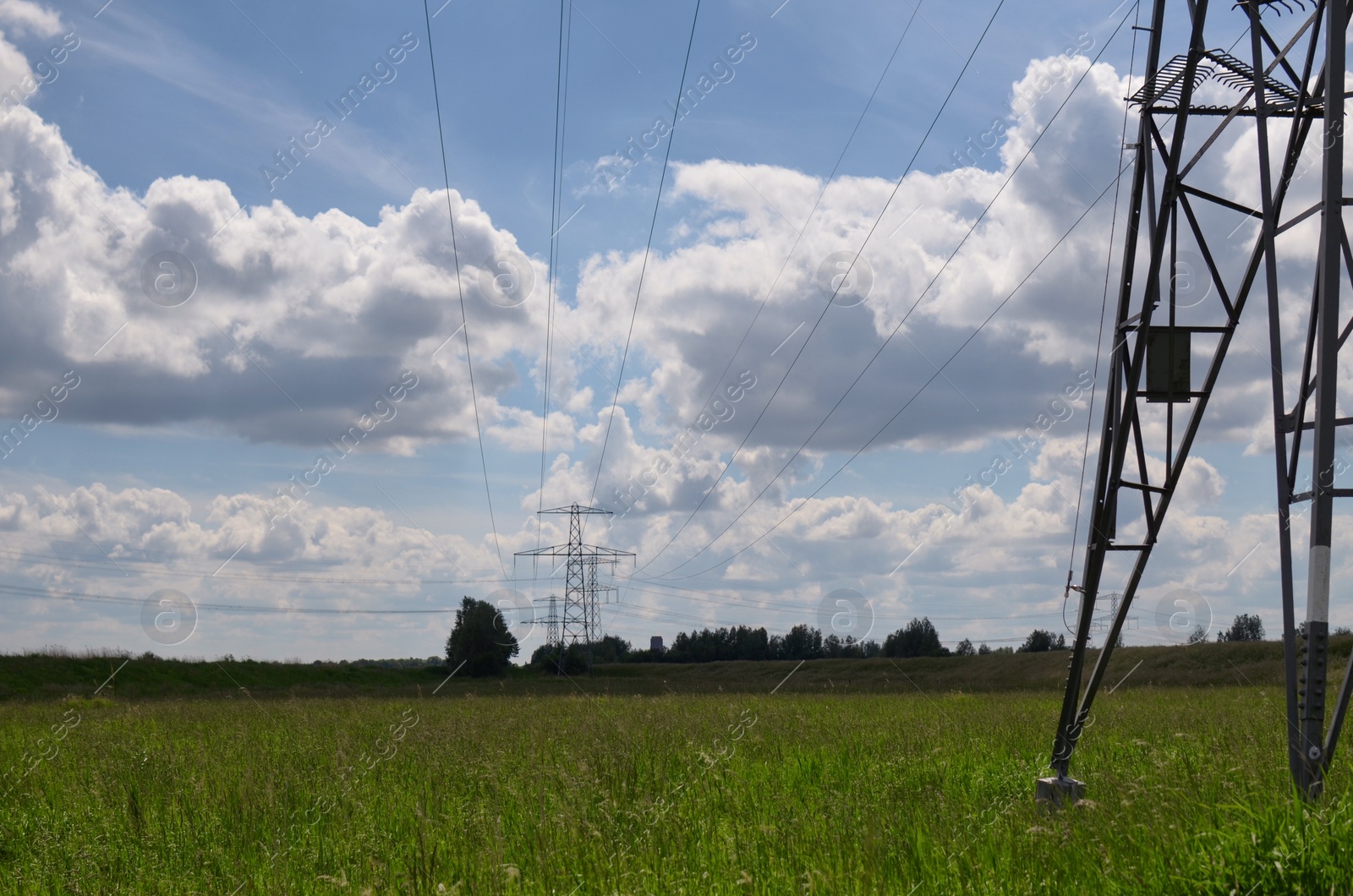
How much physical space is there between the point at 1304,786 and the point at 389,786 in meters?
7.83

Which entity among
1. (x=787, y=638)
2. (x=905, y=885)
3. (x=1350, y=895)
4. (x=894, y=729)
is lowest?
(x=787, y=638)

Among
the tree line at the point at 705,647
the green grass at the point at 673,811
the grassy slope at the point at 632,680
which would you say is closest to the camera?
the green grass at the point at 673,811

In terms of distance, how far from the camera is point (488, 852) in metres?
5.61

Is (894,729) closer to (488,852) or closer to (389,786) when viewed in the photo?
(389,786)

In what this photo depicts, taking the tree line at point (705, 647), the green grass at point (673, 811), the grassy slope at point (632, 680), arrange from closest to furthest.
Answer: the green grass at point (673, 811) → the grassy slope at point (632, 680) → the tree line at point (705, 647)

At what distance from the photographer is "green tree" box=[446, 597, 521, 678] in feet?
286

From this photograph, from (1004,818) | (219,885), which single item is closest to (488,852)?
(219,885)

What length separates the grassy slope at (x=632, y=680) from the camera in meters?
43.0

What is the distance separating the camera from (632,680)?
207 ft

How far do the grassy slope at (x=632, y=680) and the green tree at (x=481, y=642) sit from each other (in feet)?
11.7

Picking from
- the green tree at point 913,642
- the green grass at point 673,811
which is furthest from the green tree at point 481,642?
the green grass at point 673,811

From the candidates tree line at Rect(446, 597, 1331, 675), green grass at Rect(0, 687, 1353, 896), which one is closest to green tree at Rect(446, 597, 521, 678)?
tree line at Rect(446, 597, 1331, 675)

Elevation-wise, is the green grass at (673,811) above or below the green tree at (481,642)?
above

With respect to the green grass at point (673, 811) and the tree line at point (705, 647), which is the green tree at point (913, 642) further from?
the green grass at point (673, 811)
